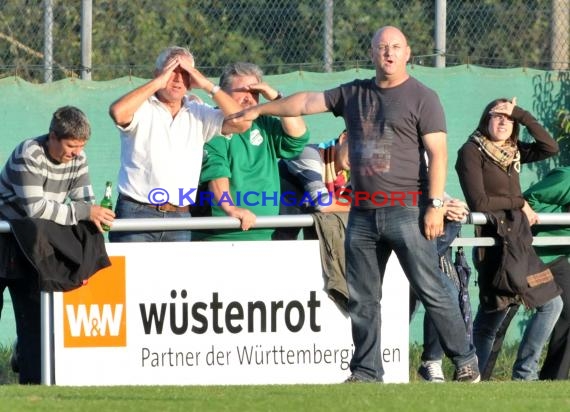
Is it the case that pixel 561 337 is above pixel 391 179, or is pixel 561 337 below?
below

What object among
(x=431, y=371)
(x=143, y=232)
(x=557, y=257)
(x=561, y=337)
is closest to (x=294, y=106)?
(x=143, y=232)

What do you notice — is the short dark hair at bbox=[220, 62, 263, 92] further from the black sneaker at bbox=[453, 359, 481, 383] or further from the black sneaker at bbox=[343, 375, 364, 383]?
the black sneaker at bbox=[453, 359, 481, 383]

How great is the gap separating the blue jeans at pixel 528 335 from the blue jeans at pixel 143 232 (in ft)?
6.85

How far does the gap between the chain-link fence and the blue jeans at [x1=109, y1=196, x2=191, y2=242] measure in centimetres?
200

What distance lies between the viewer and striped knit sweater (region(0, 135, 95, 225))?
8992mm

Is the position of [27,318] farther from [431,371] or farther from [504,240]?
[504,240]

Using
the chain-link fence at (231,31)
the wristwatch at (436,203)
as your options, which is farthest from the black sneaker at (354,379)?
the chain-link fence at (231,31)

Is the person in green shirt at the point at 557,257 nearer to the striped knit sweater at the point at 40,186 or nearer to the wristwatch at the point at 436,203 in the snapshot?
the wristwatch at the point at 436,203

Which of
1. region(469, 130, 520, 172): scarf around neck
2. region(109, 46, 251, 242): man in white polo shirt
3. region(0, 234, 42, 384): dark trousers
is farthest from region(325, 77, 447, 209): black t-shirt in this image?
region(0, 234, 42, 384): dark trousers

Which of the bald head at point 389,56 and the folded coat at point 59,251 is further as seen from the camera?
the folded coat at point 59,251

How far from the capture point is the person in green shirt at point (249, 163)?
9.56 meters

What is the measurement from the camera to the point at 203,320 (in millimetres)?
9258

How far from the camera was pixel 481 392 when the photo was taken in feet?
26.1

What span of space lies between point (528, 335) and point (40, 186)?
3.43m
